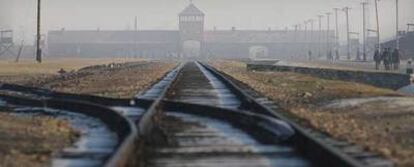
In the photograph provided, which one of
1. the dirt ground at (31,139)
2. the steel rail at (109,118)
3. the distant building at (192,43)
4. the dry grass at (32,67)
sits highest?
the distant building at (192,43)

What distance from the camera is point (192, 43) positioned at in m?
187

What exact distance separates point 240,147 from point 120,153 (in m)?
2.79

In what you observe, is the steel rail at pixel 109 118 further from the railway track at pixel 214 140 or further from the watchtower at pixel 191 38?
the watchtower at pixel 191 38

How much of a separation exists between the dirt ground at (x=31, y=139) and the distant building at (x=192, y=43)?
16919 cm

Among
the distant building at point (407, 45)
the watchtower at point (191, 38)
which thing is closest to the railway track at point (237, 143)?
the distant building at point (407, 45)

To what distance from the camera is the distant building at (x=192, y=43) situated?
18750cm

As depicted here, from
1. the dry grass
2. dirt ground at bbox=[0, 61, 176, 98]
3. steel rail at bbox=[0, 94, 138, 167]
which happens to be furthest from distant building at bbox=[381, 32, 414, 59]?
steel rail at bbox=[0, 94, 138, 167]

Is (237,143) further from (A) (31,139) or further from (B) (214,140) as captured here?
(A) (31,139)

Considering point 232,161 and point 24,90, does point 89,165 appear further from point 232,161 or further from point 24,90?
point 24,90

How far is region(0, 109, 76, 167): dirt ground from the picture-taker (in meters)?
10.6

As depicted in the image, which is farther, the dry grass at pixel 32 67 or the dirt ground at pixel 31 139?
the dry grass at pixel 32 67

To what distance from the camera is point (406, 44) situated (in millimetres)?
108312

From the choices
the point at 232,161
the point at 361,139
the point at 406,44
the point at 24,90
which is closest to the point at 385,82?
the point at 24,90

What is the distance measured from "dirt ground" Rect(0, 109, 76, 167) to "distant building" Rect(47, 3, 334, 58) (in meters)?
169
